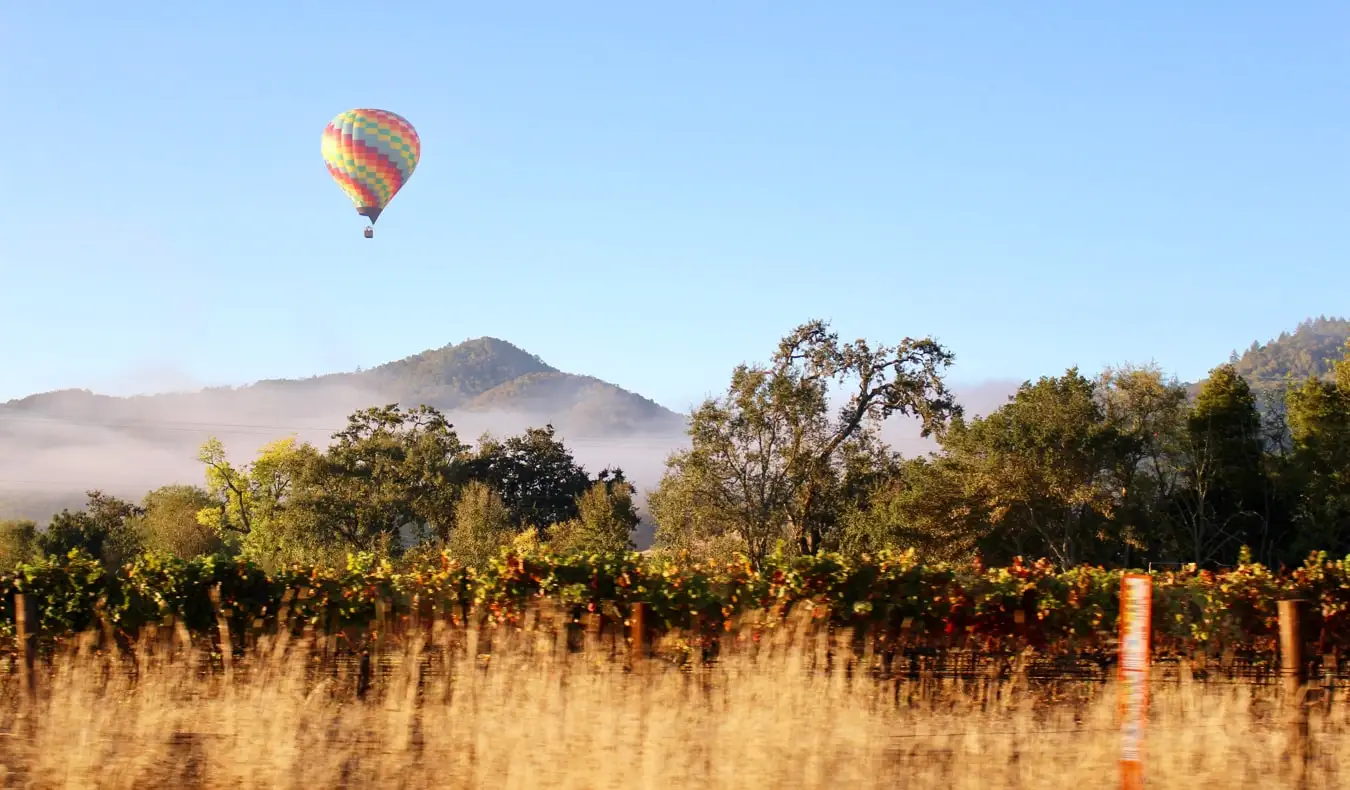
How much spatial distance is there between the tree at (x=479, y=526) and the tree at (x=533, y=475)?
27.6ft

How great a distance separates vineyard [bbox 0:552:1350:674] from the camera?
9062mm

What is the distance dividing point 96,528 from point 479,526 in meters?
38.1

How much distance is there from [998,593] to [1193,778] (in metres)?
3.43

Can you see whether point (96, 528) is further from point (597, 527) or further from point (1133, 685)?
point (1133, 685)

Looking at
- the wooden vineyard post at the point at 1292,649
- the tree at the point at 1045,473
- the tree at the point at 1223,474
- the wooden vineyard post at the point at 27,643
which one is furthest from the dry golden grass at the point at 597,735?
the tree at the point at 1223,474

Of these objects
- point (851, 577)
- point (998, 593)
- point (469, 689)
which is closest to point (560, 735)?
point (469, 689)

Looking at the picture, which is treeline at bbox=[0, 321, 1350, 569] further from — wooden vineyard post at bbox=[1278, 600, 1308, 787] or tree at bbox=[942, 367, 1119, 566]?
wooden vineyard post at bbox=[1278, 600, 1308, 787]

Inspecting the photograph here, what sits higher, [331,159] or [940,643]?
[331,159]

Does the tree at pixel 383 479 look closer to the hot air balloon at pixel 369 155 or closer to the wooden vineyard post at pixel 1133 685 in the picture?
the hot air balloon at pixel 369 155

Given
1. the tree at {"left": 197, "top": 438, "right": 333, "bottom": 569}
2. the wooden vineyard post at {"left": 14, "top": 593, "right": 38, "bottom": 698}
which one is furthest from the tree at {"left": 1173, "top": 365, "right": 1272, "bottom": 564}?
the wooden vineyard post at {"left": 14, "top": 593, "right": 38, "bottom": 698}

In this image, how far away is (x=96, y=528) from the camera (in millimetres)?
89500

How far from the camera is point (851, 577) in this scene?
30.4ft

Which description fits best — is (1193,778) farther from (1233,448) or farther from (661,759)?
(1233,448)

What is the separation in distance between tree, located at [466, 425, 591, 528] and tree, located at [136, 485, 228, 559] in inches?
765
